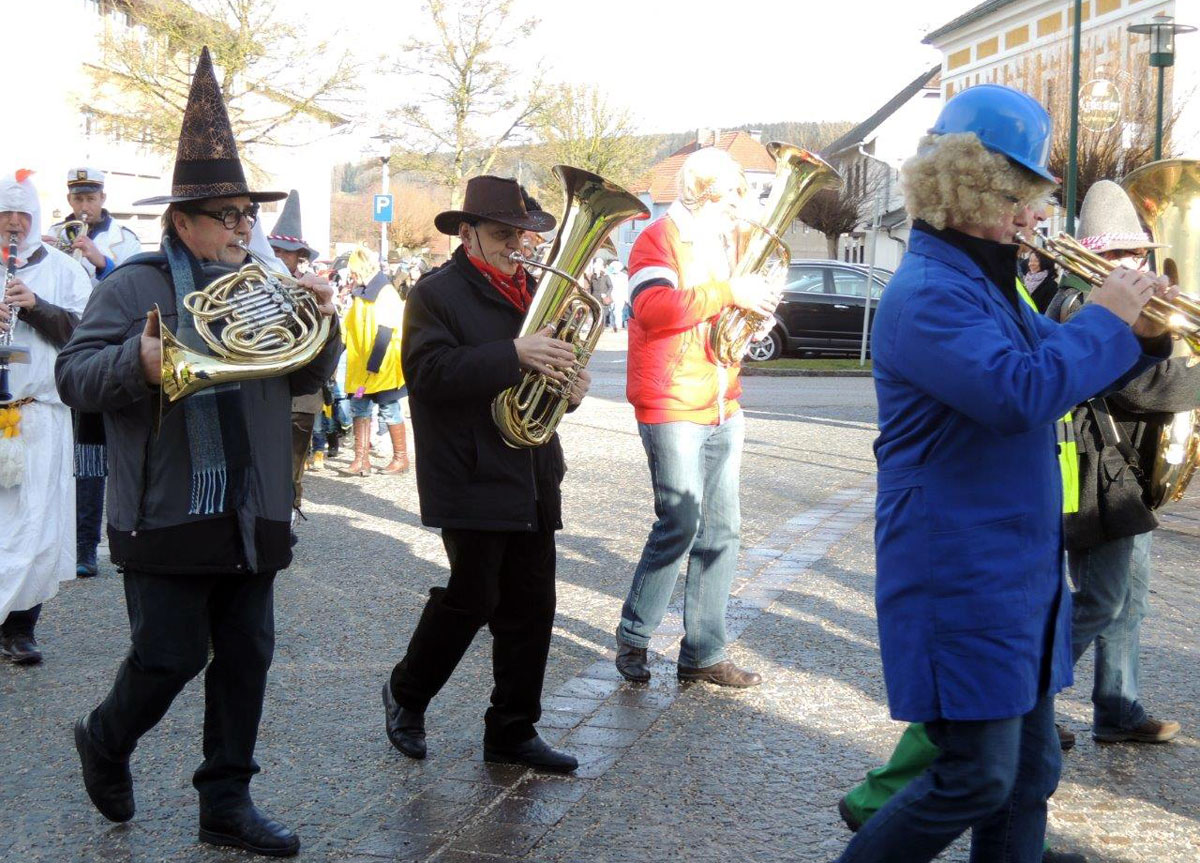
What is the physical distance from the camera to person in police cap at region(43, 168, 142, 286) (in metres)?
8.30

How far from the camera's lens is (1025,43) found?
4066 cm

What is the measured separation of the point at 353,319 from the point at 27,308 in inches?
221

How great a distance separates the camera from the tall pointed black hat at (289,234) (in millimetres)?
9461

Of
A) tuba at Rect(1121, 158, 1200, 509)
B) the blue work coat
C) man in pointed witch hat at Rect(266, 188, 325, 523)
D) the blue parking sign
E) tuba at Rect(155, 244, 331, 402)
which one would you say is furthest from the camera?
the blue parking sign

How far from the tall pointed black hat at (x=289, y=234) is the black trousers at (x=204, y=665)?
5.58 metres

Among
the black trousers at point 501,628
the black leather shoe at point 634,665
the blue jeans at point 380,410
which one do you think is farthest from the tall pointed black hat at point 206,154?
the blue jeans at point 380,410

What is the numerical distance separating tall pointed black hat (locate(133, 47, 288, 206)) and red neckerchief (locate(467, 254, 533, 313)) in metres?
0.79

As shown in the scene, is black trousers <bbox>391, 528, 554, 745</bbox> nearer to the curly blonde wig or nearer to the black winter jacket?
the black winter jacket

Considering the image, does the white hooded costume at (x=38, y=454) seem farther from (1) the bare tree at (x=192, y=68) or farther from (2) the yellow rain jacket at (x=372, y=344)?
(1) the bare tree at (x=192, y=68)

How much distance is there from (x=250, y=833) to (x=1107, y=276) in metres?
2.67

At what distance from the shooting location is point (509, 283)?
191 inches

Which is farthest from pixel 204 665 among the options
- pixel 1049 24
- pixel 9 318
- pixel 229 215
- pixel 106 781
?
pixel 1049 24

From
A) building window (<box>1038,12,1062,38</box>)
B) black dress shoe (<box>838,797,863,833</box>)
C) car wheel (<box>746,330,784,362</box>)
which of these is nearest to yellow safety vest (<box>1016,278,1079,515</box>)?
black dress shoe (<box>838,797,863,833</box>)

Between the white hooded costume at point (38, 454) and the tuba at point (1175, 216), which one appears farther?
the white hooded costume at point (38, 454)
